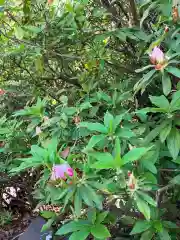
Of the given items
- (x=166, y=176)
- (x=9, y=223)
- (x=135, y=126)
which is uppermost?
(x=135, y=126)

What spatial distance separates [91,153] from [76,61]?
1.40 metres

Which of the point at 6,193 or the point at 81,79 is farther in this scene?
the point at 6,193

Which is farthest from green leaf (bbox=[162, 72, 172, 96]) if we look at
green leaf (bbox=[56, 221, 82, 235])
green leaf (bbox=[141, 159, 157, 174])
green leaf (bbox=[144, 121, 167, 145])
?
green leaf (bbox=[56, 221, 82, 235])

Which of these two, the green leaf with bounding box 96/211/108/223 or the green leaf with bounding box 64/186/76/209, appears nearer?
the green leaf with bounding box 64/186/76/209

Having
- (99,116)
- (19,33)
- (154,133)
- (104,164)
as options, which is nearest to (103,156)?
(104,164)

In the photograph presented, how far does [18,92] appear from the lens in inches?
108

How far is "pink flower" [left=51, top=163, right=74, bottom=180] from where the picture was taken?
1269 mm

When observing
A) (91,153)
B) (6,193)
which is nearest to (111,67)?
(91,153)

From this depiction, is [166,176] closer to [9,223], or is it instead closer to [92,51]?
[92,51]

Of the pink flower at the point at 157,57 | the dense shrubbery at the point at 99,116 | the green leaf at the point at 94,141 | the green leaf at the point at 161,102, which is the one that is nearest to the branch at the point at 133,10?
the dense shrubbery at the point at 99,116

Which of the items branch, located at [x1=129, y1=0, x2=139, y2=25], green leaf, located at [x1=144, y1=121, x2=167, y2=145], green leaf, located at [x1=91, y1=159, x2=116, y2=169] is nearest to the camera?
green leaf, located at [x1=91, y1=159, x2=116, y2=169]

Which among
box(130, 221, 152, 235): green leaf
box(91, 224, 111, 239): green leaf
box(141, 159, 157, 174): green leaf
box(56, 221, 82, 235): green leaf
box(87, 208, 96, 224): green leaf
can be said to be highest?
box(141, 159, 157, 174): green leaf

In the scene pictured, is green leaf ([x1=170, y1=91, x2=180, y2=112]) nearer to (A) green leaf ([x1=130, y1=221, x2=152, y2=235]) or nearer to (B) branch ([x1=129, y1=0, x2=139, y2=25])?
(A) green leaf ([x1=130, y1=221, x2=152, y2=235])

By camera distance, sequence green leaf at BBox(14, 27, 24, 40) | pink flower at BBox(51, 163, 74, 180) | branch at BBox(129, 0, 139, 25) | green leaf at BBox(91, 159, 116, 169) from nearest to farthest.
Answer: green leaf at BBox(91, 159, 116, 169) → pink flower at BBox(51, 163, 74, 180) → green leaf at BBox(14, 27, 24, 40) → branch at BBox(129, 0, 139, 25)
